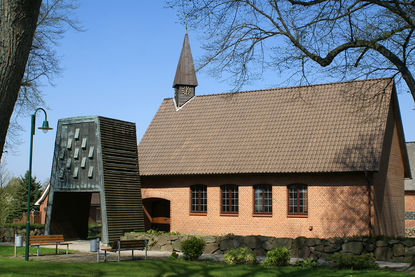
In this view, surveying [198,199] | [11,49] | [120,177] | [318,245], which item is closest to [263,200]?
[198,199]

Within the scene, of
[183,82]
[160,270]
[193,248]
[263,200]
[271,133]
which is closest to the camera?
[160,270]

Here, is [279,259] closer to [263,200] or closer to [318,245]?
[318,245]

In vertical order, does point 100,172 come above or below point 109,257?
above

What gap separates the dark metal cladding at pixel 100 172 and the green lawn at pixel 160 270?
7113mm

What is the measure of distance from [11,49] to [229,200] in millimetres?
22830

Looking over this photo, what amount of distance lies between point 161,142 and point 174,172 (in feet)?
11.6

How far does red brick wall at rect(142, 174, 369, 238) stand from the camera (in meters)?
24.3

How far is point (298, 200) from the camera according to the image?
25.8m

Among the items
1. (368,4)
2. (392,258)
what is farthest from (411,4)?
(392,258)

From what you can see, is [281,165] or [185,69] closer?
[281,165]

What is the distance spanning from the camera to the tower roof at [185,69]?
3458 cm

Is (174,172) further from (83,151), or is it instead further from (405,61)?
(405,61)

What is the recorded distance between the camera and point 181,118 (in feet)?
109

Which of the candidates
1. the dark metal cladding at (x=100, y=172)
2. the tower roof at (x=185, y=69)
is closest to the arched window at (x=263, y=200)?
the dark metal cladding at (x=100, y=172)
